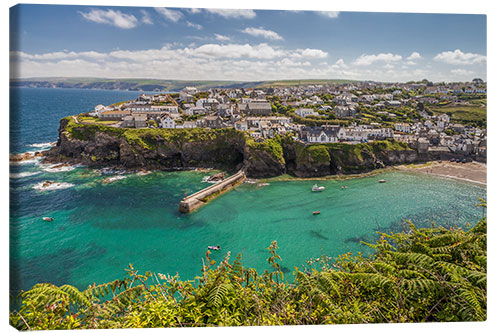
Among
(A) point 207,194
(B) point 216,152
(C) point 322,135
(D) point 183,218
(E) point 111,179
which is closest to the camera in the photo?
(D) point 183,218

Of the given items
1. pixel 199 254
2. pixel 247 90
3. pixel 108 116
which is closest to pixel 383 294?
pixel 199 254

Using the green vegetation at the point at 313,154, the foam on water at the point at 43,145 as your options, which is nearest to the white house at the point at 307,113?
the green vegetation at the point at 313,154

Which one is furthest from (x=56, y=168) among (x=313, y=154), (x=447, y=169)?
(x=447, y=169)

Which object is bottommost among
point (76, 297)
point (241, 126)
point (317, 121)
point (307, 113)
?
point (76, 297)

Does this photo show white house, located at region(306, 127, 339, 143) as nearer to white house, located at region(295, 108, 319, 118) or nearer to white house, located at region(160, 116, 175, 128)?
white house, located at region(295, 108, 319, 118)

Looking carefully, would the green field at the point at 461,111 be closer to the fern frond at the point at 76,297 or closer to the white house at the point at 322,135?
the white house at the point at 322,135

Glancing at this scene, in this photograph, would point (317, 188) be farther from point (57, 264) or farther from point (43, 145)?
point (43, 145)

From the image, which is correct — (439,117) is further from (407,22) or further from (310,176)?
(407,22)
